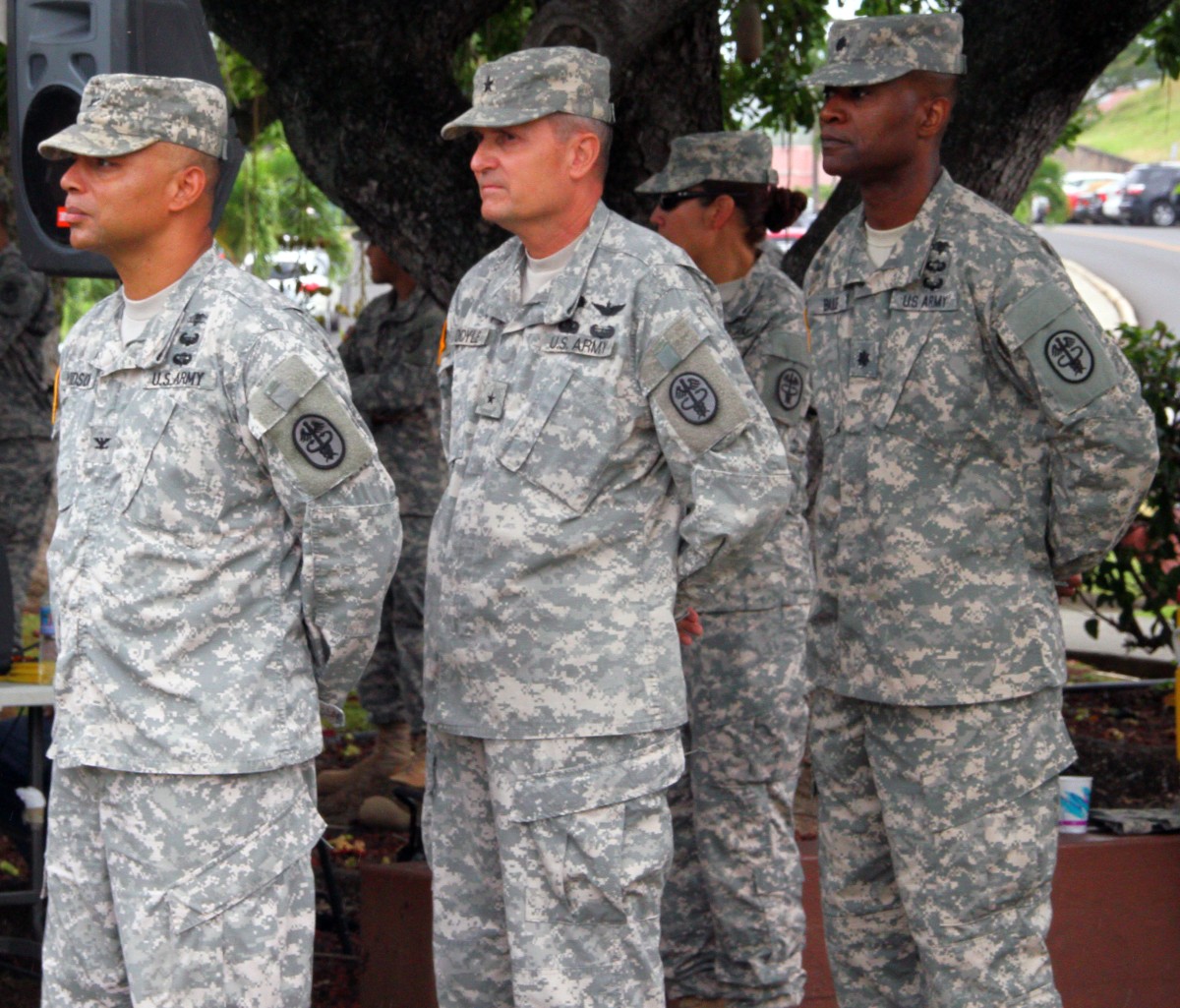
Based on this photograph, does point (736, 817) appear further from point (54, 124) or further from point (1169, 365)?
point (1169, 365)

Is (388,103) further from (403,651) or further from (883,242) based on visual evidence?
(403,651)

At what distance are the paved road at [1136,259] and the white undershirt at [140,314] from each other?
63.0 ft

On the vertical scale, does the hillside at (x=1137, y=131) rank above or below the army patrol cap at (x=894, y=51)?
above

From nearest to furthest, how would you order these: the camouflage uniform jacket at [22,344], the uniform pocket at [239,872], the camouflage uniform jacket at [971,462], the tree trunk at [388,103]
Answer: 1. the uniform pocket at [239,872]
2. the camouflage uniform jacket at [971,462]
3. the tree trunk at [388,103]
4. the camouflage uniform jacket at [22,344]

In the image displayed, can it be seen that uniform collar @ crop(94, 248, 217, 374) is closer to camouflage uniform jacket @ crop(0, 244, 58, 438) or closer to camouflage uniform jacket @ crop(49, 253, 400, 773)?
camouflage uniform jacket @ crop(49, 253, 400, 773)

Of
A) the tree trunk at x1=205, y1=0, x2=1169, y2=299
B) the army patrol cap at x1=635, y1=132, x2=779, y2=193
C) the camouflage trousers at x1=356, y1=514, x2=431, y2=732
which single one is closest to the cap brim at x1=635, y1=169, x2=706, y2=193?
the army patrol cap at x1=635, y1=132, x2=779, y2=193

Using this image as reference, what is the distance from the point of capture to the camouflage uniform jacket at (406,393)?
6609 millimetres

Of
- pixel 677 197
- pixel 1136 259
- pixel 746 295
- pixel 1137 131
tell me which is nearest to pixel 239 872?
pixel 746 295

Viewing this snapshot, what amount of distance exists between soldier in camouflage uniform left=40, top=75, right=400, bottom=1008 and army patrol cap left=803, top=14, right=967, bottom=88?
121cm

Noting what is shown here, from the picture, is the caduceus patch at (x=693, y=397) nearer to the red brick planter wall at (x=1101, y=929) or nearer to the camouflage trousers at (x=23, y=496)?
the red brick planter wall at (x=1101, y=929)

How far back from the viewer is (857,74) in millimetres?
3531

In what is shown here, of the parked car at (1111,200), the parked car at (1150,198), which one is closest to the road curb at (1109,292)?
the parked car at (1150,198)

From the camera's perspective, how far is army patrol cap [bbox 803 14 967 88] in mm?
3525

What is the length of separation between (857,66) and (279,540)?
1.49m
